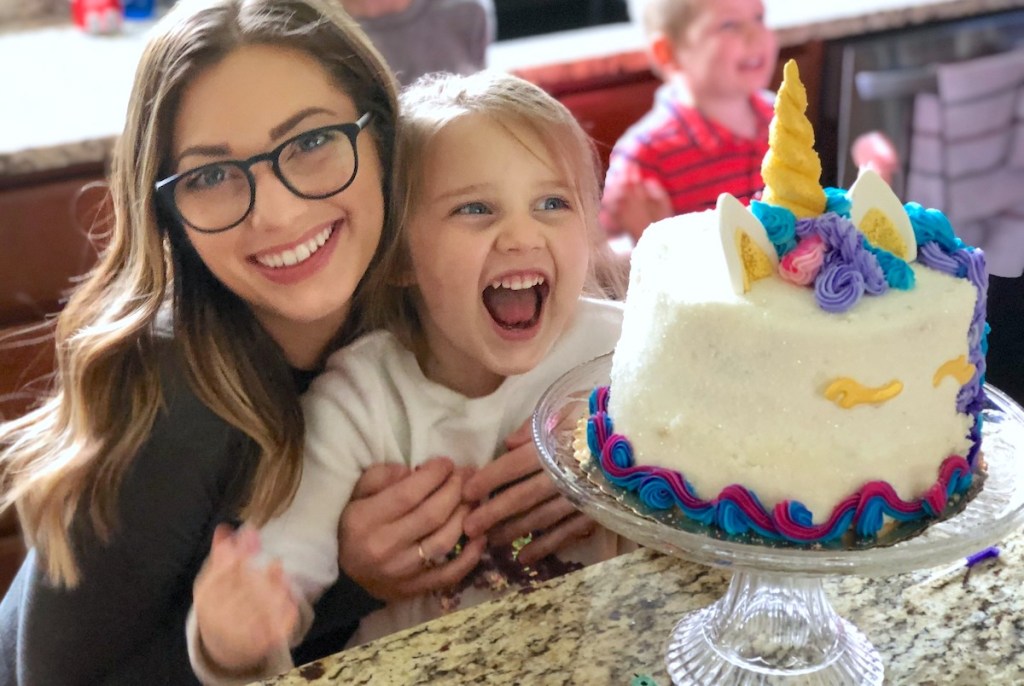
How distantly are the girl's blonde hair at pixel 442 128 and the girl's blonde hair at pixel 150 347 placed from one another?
18mm

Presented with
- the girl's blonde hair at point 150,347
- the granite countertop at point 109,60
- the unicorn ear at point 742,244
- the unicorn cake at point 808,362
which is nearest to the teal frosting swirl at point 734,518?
the unicorn cake at point 808,362

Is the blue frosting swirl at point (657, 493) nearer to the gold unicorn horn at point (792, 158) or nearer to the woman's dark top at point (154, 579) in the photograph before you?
the gold unicorn horn at point (792, 158)

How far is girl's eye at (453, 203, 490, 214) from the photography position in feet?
3.34

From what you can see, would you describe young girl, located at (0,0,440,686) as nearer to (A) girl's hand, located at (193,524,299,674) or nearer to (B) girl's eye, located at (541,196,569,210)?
(A) girl's hand, located at (193,524,299,674)

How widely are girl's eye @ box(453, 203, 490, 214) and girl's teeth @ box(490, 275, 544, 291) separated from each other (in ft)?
0.22

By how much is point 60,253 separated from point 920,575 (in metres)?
1.22

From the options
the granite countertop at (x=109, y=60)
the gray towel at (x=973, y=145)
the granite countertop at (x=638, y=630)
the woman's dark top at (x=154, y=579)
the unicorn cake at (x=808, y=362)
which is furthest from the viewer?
the gray towel at (x=973, y=145)

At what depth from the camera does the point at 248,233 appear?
955 millimetres

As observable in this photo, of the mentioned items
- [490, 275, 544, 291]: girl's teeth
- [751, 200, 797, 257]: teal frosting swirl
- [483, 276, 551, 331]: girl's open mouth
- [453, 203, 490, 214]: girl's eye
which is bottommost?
[483, 276, 551, 331]: girl's open mouth

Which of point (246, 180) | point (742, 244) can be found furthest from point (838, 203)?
point (246, 180)

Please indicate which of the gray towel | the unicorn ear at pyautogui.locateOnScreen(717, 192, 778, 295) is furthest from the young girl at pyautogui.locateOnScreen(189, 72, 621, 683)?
the gray towel

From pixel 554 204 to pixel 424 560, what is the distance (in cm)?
37

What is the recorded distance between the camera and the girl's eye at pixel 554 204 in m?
1.03

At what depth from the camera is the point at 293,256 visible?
A: 976mm
